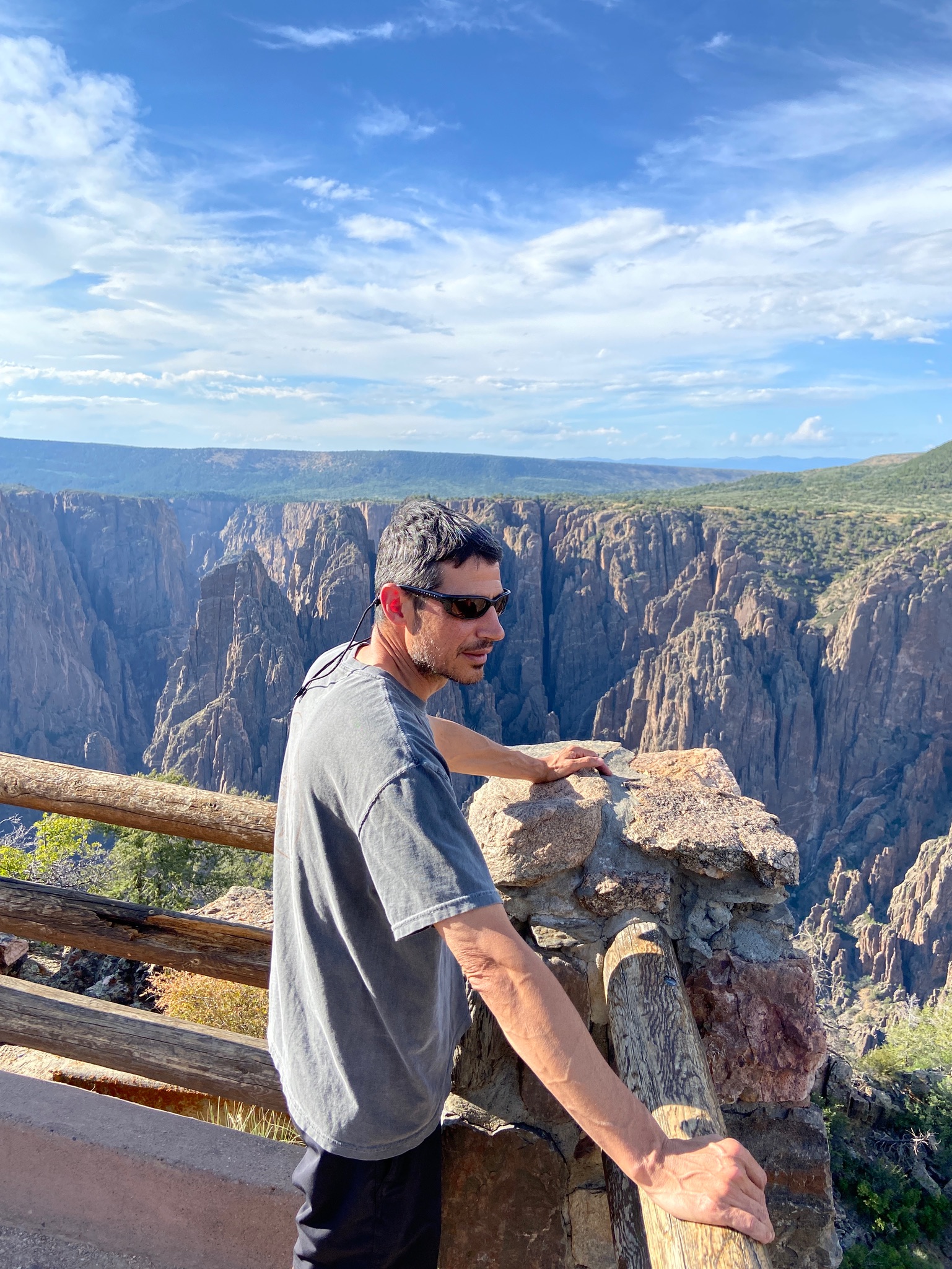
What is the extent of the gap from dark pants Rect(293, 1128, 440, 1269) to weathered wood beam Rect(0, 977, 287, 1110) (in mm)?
736

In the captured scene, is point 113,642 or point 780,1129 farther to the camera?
point 113,642

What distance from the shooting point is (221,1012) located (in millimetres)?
5398

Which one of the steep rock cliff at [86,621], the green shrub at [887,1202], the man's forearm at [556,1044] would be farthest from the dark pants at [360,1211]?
the steep rock cliff at [86,621]

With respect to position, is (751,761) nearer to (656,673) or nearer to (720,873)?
(656,673)

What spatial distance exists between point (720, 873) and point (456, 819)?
93 cm

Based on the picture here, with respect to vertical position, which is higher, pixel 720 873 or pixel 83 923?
pixel 720 873

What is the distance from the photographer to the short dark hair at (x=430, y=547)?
1.53m

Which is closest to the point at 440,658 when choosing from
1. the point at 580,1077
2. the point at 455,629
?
the point at 455,629

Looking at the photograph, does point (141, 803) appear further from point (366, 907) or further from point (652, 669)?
point (652, 669)

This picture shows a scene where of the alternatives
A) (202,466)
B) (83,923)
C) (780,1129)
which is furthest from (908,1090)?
(202,466)

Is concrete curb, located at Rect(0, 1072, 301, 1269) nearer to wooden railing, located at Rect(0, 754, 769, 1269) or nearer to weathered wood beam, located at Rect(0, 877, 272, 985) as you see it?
wooden railing, located at Rect(0, 754, 769, 1269)

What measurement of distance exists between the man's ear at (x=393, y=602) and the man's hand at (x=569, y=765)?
80 centimetres

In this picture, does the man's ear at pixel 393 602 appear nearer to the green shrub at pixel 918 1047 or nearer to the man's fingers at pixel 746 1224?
the man's fingers at pixel 746 1224

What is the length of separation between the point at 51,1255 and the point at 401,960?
1538 mm
